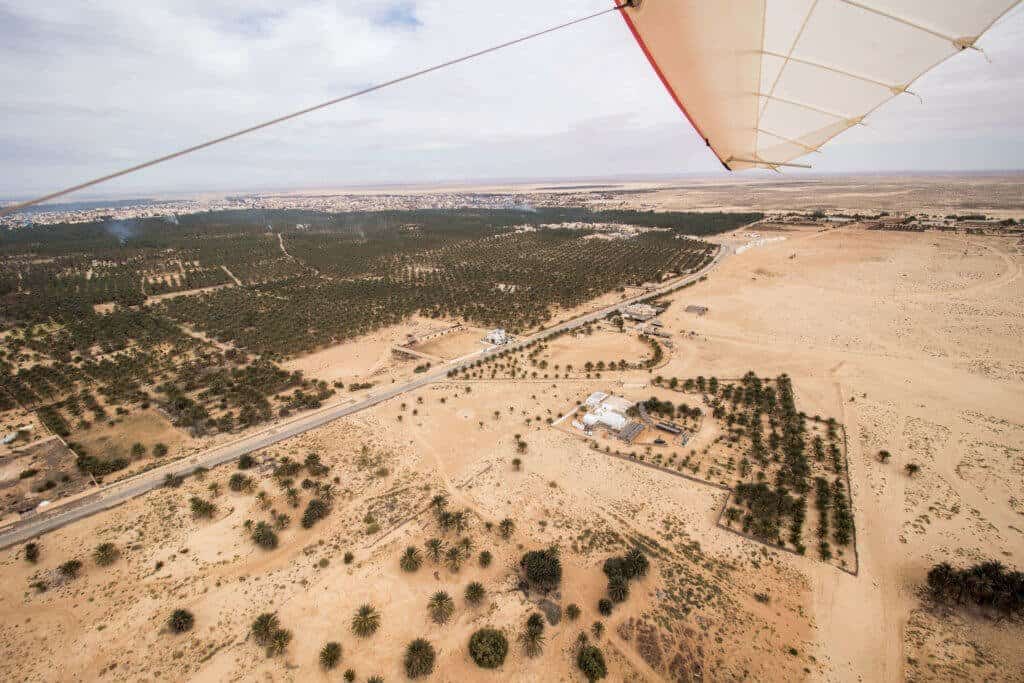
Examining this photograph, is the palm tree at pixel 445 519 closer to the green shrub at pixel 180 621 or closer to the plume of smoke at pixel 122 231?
the green shrub at pixel 180 621

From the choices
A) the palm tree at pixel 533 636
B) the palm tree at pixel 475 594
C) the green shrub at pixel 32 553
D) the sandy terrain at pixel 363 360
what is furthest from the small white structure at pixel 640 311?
the green shrub at pixel 32 553

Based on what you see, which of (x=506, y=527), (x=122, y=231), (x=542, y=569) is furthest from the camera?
(x=122, y=231)

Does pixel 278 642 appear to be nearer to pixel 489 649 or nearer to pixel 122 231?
pixel 489 649

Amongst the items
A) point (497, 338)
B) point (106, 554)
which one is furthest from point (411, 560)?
point (497, 338)

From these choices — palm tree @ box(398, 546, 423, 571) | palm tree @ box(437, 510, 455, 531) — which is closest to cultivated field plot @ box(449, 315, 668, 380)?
palm tree @ box(437, 510, 455, 531)

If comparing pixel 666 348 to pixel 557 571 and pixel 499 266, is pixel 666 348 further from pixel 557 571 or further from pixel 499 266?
pixel 499 266

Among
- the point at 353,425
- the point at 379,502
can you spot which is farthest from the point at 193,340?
the point at 379,502
